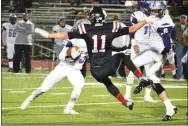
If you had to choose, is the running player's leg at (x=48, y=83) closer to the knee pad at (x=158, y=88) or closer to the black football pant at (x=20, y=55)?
the knee pad at (x=158, y=88)

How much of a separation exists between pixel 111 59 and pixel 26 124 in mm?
1419

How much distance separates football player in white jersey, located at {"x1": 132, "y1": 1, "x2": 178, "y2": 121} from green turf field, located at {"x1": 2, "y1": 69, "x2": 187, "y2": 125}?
305 mm

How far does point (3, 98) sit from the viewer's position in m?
11.4

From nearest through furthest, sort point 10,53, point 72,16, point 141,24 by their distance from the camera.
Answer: point 141,24, point 10,53, point 72,16

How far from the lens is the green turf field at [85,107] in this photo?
28.7 ft

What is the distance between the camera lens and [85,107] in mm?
10336

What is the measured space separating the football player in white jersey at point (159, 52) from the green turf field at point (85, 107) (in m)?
0.31

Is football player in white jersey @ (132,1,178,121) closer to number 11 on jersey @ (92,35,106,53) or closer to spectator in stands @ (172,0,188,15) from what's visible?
number 11 on jersey @ (92,35,106,53)

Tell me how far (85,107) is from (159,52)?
5.21ft

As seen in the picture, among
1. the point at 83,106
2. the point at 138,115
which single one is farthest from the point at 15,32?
the point at 138,115

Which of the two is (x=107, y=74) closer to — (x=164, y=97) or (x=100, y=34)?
(x=100, y=34)

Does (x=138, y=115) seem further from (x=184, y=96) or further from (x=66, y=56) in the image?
(x=184, y=96)

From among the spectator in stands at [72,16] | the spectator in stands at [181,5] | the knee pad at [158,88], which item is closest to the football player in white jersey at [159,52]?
the knee pad at [158,88]

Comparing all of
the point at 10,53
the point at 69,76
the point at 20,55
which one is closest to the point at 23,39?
the point at 20,55
